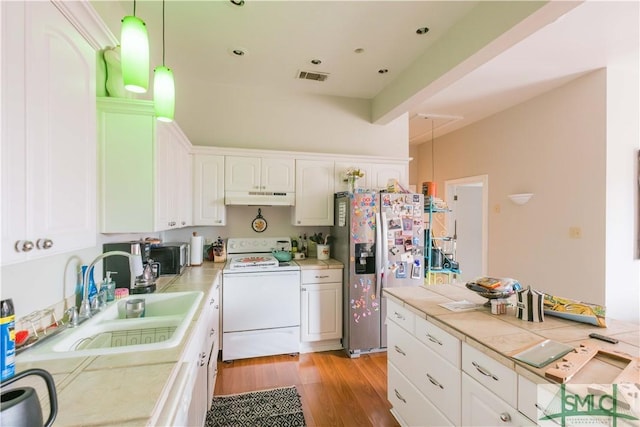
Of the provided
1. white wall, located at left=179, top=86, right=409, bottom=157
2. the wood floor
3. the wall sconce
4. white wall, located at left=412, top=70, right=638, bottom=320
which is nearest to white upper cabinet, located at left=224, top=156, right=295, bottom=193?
white wall, located at left=179, top=86, right=409, bottom=157

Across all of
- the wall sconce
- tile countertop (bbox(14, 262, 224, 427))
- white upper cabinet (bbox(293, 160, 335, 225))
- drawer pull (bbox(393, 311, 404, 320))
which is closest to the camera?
tile countertop (bbox(14, 262, 224, 427))

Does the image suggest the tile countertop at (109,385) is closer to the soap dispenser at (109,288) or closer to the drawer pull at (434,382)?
the soap dispenser at (109,288)

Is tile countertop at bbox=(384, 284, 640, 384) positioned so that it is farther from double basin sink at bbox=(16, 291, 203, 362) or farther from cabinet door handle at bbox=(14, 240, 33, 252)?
cabinet door handle at bbox=(14, 240, 33, 252)

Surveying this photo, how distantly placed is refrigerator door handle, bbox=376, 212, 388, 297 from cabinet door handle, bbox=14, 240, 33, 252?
2.51 m

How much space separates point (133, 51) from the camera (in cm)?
105

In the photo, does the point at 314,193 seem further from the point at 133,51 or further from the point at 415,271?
the point at 133,51

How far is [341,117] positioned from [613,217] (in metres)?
3.05

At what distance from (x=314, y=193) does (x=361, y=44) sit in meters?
1.53

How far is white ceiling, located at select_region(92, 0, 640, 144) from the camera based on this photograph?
202 cm

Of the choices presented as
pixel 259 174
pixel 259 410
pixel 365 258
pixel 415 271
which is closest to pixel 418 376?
pixel 259 410

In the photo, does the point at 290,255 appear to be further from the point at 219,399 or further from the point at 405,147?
the point at 405,147

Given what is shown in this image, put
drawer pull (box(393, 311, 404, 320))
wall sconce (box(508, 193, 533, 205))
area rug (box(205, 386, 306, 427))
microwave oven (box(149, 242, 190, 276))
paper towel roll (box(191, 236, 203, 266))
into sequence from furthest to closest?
wall sconce (box(508, 193, 533, 205)), paper towel roll (box(191, 236, 203, 266)), microwave oven (box(149, 242, 190, 276)), area rug (box(205, 386, 306, 427)), drawer pull (box(393, 311, 404, 320))

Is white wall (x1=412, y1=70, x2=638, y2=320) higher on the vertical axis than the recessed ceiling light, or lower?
lower

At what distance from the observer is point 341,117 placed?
11.9ft
